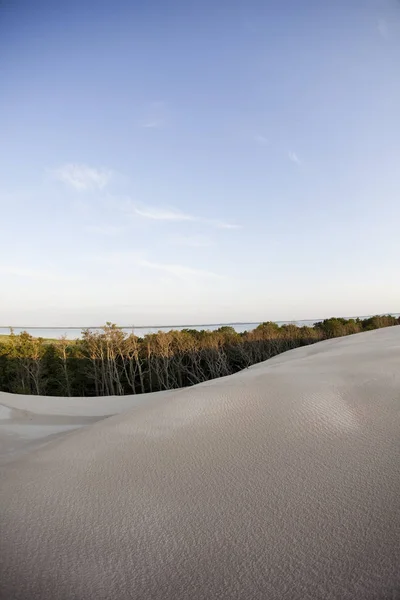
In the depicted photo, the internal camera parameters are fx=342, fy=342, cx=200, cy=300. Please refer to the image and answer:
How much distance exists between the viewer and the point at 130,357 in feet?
78.0

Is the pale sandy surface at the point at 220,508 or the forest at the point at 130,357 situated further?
the forest at the point at 130,357

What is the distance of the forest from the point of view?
2412 centimetres

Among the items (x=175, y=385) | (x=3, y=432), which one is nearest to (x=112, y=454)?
(x=3, y=432)

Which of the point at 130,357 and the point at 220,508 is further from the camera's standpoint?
the point at 130,357

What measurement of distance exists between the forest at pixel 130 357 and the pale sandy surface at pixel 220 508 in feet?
67.8

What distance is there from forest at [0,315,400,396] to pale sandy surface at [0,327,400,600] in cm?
2067

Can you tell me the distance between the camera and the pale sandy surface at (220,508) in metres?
1.62

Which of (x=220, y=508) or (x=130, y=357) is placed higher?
(x=130, y=357)

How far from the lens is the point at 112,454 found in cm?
318

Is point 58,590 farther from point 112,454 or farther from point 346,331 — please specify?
point 346,331

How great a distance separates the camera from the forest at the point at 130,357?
2412cm

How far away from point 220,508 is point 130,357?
2235 centimetres

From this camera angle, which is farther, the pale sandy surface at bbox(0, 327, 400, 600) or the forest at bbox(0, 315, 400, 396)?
the forest at bbox(0, 315, 400, 396)

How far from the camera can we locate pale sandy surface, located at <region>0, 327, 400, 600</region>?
5.33ft
